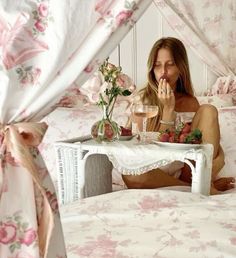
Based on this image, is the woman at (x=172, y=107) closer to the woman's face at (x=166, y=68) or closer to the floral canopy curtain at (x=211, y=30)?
the woman's face at (x=166, y=68)

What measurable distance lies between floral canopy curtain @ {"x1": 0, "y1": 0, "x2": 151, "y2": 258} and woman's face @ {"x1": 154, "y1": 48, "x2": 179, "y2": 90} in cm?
148

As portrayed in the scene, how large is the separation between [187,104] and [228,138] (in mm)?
231

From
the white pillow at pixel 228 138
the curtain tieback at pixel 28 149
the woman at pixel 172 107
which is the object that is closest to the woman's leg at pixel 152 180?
the woman at pixel 172 107

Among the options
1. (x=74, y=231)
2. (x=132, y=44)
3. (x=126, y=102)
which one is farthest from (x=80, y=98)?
(x=74, y=231)

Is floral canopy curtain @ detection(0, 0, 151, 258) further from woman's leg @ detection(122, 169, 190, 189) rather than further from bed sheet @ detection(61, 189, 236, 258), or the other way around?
woman's leg @ detection(122, 169, 190, 189)

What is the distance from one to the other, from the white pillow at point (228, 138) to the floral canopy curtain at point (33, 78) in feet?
4.59

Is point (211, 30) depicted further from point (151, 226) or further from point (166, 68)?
point (151, 226)

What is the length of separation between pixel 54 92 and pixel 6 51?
10 centimetres

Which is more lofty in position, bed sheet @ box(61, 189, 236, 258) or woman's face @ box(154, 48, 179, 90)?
woman's face @ box(154, 48, 179, 90)

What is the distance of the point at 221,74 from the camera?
103 inches

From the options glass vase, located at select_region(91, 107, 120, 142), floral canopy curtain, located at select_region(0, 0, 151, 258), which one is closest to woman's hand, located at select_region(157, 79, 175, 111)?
glass vase, located at select_region(91, 107, 120, 142)

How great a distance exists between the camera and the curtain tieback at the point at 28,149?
32.3 inches

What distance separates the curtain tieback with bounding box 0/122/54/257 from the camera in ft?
2.69

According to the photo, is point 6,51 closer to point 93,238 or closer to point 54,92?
point 54,92
